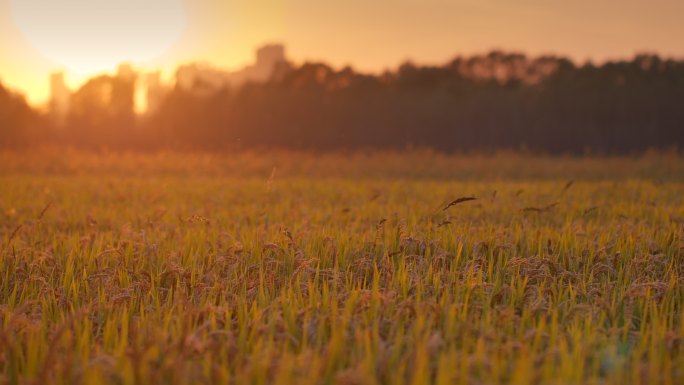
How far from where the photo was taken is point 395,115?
1265 inches

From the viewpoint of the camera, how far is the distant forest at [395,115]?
102ft

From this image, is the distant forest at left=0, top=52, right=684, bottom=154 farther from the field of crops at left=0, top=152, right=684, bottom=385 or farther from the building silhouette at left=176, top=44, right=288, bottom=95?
the field of crops at left=0, top=152, right=684, bottom=385

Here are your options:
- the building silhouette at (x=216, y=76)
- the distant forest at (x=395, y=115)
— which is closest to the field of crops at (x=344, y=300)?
the distant forest at (x=395, y=115)

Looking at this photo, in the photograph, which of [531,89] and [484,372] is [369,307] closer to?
[484,372]

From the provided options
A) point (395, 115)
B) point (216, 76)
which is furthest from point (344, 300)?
point (216, 76)

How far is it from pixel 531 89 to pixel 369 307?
1295 inches

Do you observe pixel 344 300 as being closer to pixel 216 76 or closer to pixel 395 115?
pixel 395 115

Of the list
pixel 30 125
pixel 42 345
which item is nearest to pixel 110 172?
pixel 42 345

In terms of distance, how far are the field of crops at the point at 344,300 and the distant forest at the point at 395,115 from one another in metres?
24.4

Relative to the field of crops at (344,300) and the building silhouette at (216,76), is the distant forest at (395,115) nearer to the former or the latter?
the building silhouette at (216,76)

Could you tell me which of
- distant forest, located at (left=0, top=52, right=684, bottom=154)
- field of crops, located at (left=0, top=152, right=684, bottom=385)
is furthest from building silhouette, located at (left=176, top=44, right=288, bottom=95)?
field of crops, located at (left=0, top=152, right=684, bottom=385)

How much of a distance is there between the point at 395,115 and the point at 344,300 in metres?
29.7

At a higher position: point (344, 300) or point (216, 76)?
point (216, 76)

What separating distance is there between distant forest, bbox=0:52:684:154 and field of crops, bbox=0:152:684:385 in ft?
80.1
